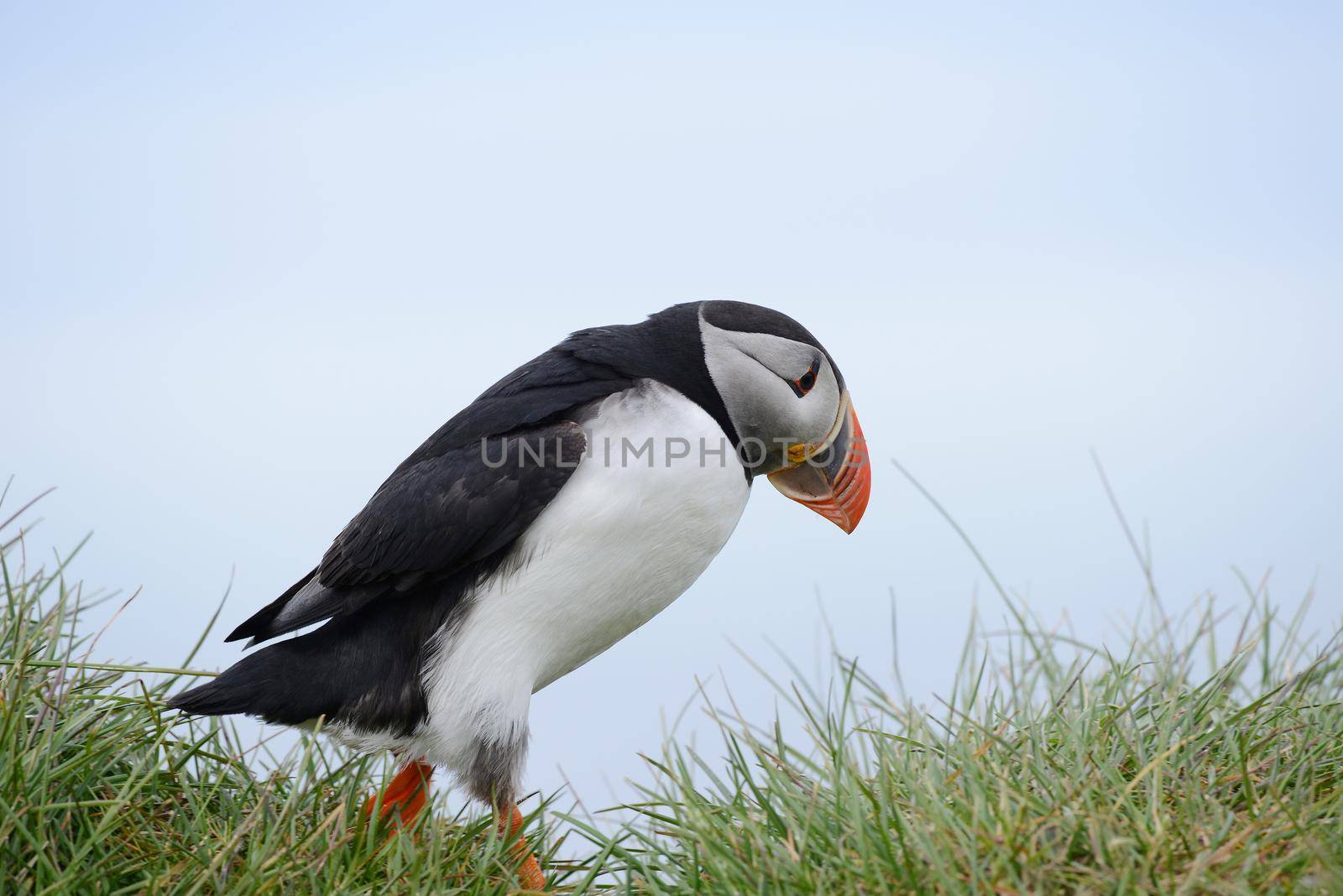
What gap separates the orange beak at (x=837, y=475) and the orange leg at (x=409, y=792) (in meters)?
1.32

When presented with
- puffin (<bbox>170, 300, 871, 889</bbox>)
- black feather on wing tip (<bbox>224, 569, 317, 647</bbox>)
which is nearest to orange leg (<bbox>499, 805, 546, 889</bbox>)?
puffin (<bbox>170, 300, 871, 889</bbox>)

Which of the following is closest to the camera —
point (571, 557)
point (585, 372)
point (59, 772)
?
point (59, 772)

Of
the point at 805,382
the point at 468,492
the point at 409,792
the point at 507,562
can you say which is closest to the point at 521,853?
→ the point at 409,792

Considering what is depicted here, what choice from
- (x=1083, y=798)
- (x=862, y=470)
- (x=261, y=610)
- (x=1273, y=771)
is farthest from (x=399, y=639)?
(x=1273, y=771)

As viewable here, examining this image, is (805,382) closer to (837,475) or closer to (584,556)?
(837,475)

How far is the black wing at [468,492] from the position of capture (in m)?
2.99

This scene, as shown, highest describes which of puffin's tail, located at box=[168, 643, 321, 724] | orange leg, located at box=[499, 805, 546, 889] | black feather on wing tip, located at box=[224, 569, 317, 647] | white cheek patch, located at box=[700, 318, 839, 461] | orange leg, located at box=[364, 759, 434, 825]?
white cheek patch, located at box=[700, 318, 839, 461]

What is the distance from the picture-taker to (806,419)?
3.38m

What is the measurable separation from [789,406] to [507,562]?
894 millimetres

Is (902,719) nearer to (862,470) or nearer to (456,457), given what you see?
(862,470)

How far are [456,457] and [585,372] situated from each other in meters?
0.41

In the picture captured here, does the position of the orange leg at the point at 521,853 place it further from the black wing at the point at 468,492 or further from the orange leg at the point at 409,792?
the black wing at the point at 468,492

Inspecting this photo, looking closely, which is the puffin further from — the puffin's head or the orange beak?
the orange beak

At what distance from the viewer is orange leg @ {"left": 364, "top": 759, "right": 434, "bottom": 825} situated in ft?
10.7
